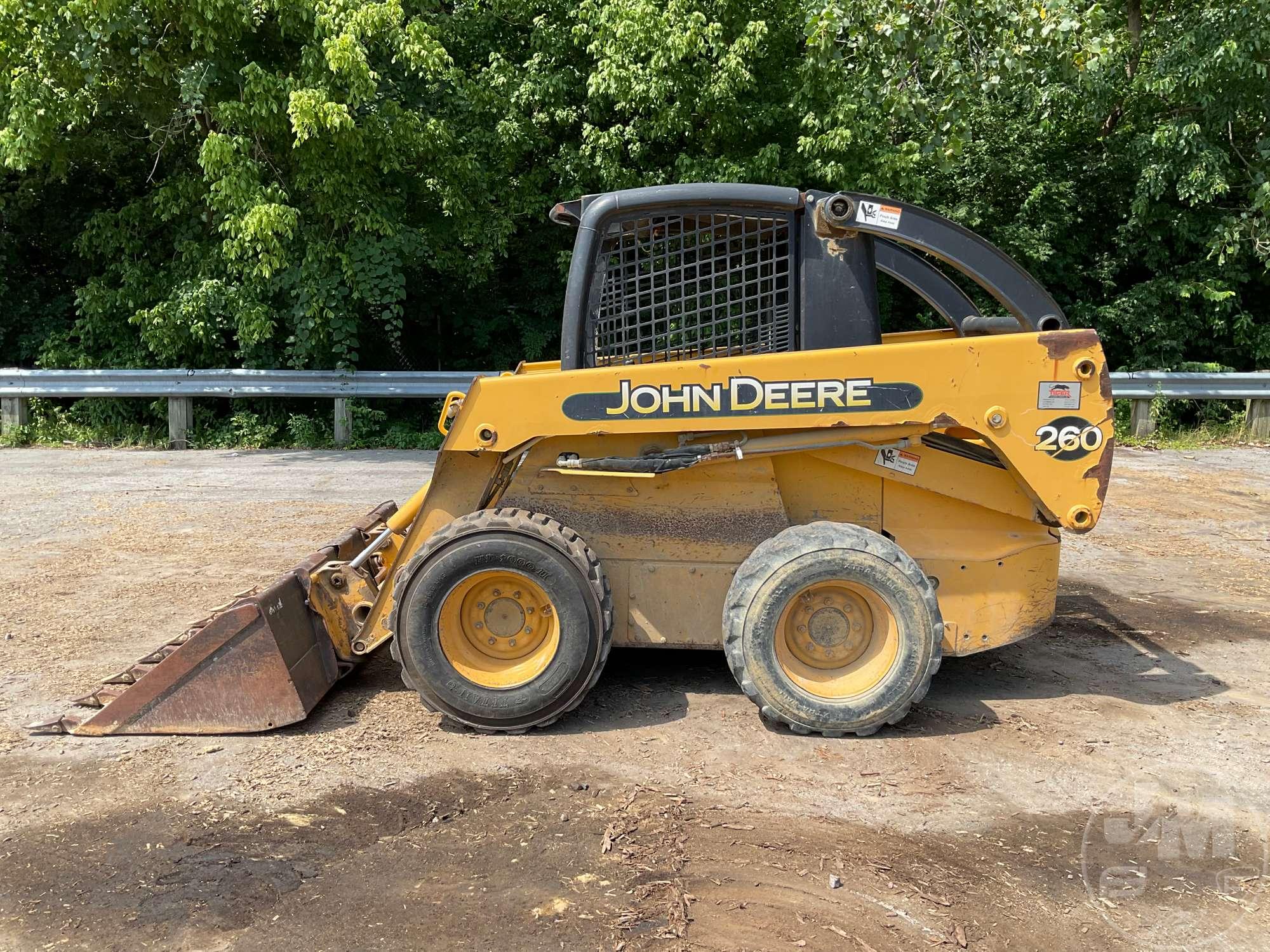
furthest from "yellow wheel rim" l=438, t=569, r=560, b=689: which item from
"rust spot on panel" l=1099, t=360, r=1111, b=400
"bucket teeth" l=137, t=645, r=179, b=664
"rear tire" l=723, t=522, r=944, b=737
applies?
"rust spot on panel" l=1099, t=360, r=1111, b=400

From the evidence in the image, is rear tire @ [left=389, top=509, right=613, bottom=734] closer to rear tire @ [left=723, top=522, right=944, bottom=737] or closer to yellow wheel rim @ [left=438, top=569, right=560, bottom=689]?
yellow wheel rim @ [left=438, top=569, right=560, bottom=689]

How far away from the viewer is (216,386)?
12.9m

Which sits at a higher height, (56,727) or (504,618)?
(504,618)

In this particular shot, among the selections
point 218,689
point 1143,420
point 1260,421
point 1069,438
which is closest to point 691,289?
point 1069,438

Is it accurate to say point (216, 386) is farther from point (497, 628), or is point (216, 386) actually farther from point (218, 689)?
point (497, 628)

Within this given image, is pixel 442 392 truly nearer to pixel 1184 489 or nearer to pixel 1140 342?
pixel 1184 489

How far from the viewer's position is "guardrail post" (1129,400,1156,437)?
13.5 metres

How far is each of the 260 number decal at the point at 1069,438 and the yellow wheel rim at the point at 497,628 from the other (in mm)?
2167

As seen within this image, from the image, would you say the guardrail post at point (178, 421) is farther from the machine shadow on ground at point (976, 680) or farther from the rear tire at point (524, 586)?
the rear tire at point (524, 586)

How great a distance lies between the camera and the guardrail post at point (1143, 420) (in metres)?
13.5

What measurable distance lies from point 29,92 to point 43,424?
384 centimetres

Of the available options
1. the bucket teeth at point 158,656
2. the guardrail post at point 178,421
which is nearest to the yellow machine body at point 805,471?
the bucket teeth at point 158,656

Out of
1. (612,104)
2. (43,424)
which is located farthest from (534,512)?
(43,424)

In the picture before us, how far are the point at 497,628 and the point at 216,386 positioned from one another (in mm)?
9386
